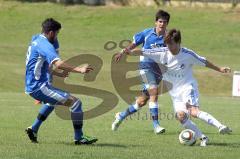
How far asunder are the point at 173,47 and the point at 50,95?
228cm

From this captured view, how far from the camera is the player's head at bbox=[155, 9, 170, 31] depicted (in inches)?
576

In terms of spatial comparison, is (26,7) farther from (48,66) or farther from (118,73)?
(48,66)

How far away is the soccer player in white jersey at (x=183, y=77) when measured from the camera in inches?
498

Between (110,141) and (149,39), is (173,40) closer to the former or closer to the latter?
(110,141)

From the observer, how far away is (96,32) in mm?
57719

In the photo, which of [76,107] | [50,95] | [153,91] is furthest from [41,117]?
[153,91]

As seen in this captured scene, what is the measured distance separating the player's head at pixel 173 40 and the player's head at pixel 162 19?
1.87 metres

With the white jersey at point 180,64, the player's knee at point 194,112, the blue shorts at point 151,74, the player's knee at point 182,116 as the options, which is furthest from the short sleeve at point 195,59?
the blue shorts at point 151,74

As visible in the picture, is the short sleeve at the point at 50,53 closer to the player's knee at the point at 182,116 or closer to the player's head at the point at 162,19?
the player's knee at the point at 182,116

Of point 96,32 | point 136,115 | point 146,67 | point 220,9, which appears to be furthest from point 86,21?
point 146,67

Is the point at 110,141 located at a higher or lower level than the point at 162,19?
lower

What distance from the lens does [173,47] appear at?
12836 millimetres

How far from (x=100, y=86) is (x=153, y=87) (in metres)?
19.9

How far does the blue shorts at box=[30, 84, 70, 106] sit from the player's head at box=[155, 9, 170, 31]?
3326 mm
